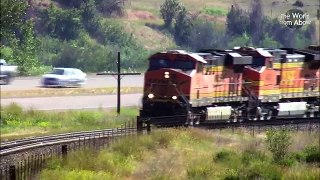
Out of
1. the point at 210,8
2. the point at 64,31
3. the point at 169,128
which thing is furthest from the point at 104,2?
the point at 169,128

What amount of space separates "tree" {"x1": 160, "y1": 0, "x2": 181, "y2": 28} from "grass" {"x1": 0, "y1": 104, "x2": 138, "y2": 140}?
20511 mm

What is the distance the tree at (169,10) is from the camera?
57.6 m

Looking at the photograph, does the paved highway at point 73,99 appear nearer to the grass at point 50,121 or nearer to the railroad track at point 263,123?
the grass at point 50,121

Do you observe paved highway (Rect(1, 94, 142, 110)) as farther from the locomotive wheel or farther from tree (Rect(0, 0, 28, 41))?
the locomotive wheel

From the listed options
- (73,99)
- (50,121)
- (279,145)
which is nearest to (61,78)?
(73,99)

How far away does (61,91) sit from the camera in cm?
4388

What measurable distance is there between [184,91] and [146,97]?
2.05 metres

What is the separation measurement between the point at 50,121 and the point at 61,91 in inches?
327

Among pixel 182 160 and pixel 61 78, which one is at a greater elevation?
pixel 61 78

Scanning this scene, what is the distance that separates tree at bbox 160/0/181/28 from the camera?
57594mm

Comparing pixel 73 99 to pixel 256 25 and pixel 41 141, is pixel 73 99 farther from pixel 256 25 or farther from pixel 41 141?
pixel 256 25

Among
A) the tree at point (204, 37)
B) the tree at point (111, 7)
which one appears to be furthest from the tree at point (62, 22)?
the tree at point (204, 37)

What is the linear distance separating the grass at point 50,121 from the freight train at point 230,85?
171 inches

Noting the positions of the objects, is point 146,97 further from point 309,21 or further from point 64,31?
point 64,31
